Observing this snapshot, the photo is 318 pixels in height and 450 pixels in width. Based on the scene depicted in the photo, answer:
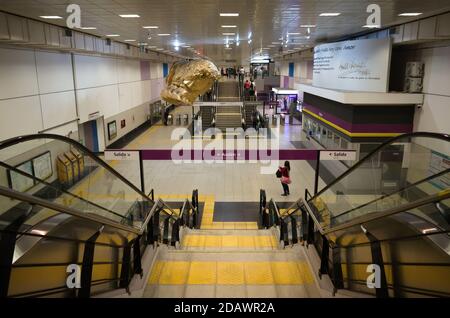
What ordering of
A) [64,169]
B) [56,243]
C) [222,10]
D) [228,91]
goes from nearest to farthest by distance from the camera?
1. [56,243]
2. [222,10]
3. [64,169]
4. [228,91]

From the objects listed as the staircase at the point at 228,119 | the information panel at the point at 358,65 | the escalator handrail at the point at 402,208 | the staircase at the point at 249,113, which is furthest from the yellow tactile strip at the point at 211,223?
the staircase at the point at 249,113

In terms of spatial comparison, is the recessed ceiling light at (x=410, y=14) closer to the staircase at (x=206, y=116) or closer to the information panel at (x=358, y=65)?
the information panel at (x=358, y=65)

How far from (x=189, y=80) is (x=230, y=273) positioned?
1029cm

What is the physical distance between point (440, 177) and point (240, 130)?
15658 millimetres

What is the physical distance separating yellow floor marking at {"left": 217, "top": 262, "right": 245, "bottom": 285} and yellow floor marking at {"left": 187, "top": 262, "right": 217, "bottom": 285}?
0.21 ft

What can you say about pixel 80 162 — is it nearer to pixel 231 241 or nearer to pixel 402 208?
pixel 231 241

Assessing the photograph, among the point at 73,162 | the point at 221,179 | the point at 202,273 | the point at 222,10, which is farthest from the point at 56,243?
the point at 221,179

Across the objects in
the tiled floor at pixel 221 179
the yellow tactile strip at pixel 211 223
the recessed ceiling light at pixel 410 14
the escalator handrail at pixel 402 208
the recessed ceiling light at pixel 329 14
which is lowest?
the yellow tactile strip at pixel 211 223

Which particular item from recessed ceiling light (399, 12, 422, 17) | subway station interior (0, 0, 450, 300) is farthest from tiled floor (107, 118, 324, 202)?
recessed ceiling light (399, 12, 422, 17)

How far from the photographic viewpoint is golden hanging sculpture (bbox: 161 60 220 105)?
13.2 m

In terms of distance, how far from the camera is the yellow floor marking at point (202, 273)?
12.5 ft

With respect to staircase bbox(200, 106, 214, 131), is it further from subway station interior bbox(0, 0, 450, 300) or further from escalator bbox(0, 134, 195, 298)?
escalator bbox(0, 134, 195, 298)

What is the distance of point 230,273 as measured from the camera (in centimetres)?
403

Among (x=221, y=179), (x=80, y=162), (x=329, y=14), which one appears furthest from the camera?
(x=221, y=179)
